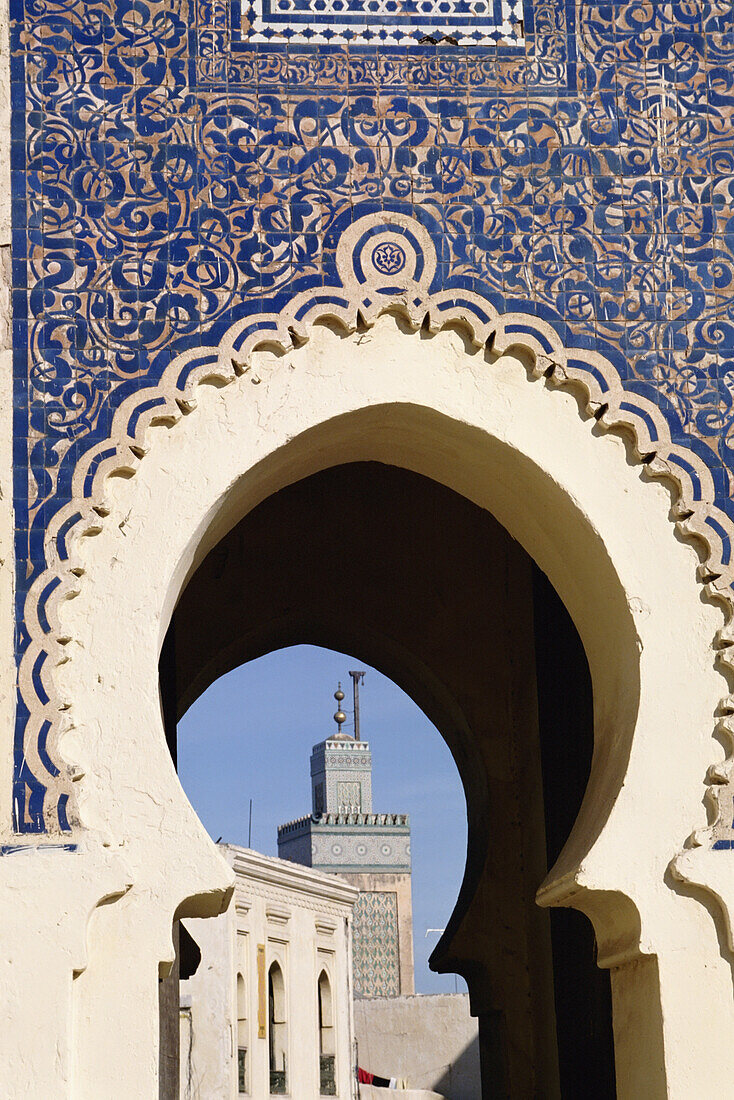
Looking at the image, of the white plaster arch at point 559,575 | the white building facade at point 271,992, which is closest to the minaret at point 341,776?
the white building facade at point 271,992

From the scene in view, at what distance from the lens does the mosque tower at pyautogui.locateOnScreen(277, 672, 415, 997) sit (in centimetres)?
2330

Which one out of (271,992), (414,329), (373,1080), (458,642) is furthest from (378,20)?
(373,1080)

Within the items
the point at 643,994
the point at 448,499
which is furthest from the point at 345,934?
the point at 643,994

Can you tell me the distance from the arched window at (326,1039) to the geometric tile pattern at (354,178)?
1295cm

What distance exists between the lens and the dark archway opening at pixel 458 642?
6508 millimetres

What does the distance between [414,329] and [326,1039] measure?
1326 centimetres

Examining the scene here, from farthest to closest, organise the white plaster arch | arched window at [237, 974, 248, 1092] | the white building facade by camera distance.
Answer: arched window at [237, 974, 248, 1092], the white building facade, the white plaster arch

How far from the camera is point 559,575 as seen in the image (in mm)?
4527

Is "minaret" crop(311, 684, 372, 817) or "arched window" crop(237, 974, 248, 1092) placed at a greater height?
"minaret" crop(311, 684, 372, 817)

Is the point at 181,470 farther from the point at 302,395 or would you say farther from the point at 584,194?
the point at 584,194

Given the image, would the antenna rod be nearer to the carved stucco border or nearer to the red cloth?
the red cloth

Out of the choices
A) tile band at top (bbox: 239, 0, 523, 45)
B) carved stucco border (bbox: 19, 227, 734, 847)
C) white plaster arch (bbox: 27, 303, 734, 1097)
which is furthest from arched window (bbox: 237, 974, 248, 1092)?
tile band at top (bbox: 239, 0, 523, 45)

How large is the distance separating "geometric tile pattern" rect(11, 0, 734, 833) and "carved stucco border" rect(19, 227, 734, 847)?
1.7 inches

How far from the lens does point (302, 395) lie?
166 inches
